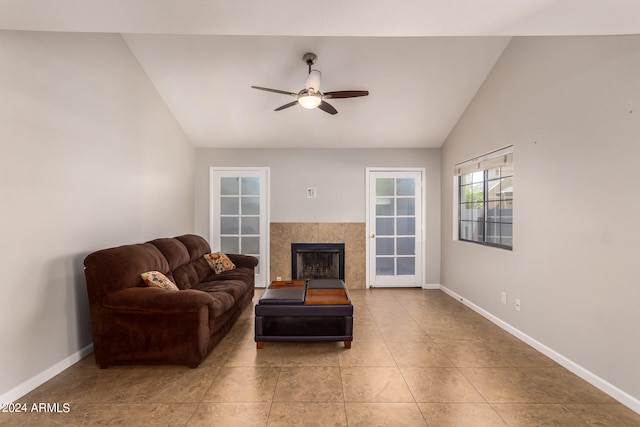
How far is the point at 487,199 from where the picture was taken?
13.0ft

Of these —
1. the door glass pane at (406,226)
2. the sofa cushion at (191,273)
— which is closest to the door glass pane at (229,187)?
the sofa cushion at (191,273)

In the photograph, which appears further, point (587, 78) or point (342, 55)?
point (342, 55)

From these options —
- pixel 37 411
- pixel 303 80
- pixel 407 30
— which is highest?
pixel 303 80

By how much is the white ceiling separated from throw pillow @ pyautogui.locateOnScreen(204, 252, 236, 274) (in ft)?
6.37

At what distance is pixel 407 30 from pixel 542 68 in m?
1.75

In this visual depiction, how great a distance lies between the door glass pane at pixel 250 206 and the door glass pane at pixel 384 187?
2.09 meters

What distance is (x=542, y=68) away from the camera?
2.85 metres

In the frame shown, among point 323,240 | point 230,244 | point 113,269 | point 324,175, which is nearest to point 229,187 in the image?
point 230,244

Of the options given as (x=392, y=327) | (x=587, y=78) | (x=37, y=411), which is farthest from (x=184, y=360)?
(x=587, y=78)

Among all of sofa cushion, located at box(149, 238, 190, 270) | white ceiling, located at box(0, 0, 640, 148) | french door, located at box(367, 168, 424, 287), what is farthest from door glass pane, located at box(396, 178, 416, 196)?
sofa cushion, located at box(149, 238, 190, 270)

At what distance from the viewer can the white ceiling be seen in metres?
1.72

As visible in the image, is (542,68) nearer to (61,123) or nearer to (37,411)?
(61,123)

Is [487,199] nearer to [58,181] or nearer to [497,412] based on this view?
[497,412]

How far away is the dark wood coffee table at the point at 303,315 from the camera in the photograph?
2922mm
